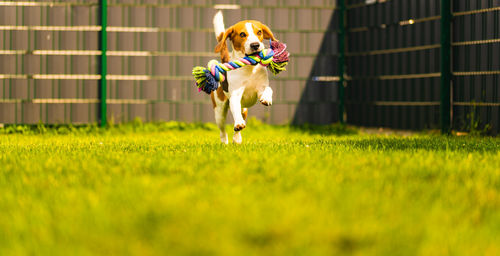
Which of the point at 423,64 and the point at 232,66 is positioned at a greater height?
the point at 423,64

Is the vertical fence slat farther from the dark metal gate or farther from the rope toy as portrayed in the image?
the rope toy

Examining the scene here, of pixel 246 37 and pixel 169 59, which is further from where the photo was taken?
pixel 169 59

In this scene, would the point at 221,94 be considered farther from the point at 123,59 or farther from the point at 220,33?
the point at 123,59

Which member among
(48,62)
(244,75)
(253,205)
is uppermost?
(48,62)

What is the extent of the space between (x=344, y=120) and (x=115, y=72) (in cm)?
406

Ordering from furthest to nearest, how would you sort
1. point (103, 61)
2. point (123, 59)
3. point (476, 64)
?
point (123, 59)
point (103, 61)
point (476, 64)

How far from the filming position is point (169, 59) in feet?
33.4

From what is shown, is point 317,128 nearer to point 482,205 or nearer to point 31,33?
point 31,33

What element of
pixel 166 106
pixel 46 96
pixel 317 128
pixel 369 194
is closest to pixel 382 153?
pixel 369 194

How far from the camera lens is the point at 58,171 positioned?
12.8ft

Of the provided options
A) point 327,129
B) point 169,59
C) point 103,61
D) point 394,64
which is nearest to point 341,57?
point 394,64

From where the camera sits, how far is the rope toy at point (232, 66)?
5.40 metres

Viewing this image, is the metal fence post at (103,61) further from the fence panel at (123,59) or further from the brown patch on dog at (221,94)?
the brown patch on dog at (221,94)

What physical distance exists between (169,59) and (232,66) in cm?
491
